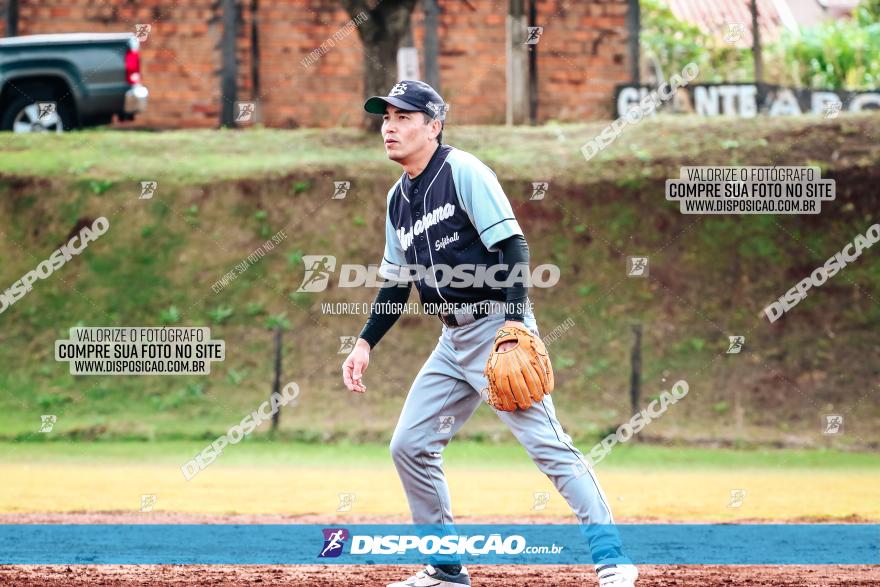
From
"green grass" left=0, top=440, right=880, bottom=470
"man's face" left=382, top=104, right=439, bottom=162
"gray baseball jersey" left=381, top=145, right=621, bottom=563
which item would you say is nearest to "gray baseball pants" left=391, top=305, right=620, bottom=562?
"gray baseball jersey" left=381, top=145, right=621, bottom=563

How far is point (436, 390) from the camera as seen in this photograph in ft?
19.9

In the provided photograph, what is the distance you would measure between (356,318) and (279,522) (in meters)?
6.79

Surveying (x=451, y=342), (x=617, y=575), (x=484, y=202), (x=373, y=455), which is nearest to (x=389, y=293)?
(x=451, y=342)

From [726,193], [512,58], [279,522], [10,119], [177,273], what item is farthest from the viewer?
[512,58]

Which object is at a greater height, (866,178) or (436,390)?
(866,178)

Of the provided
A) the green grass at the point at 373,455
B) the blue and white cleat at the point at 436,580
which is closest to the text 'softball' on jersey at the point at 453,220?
the blue and white cleat at the point at 436,580

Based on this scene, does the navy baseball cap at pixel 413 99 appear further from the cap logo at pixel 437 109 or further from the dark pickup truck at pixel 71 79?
the dark pickup truck at pixel 71 79

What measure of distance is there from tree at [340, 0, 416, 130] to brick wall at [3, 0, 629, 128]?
189 centimetres

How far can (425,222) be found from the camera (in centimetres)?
602

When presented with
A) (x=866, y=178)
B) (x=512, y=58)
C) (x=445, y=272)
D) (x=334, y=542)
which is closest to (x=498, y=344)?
(x=445, y=272)

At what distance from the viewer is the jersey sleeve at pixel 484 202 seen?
573 centimetres

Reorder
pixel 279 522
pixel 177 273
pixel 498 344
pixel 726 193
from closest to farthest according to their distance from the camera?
pixel 498 344, pixel 279 522, pixel 726 193, pixel 177 273

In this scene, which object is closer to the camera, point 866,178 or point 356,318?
point 356,318

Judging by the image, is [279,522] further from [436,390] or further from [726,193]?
[726,193]
